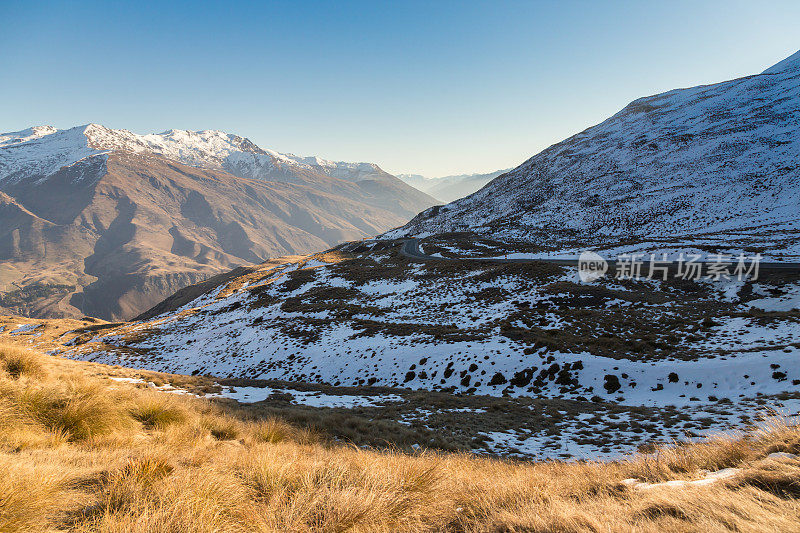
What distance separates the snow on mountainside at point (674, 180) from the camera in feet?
172

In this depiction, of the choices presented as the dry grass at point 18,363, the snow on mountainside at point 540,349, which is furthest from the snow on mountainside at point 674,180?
the dry grass at point 18,363

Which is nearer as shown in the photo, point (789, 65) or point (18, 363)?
point (18, 363)

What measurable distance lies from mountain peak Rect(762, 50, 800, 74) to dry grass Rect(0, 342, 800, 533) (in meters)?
151

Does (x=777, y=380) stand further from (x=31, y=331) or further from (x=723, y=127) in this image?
(x=723, y=127)

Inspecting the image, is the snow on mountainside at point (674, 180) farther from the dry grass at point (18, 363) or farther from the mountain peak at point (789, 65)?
the dry grass at point (18, 363)

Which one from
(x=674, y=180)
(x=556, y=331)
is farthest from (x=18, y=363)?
(x=674, y=180)

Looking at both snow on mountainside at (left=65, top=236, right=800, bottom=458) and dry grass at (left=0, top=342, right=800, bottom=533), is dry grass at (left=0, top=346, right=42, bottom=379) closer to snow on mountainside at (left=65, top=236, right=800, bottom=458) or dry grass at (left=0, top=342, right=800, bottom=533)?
dry grass at (left=0, top=342, right=800, bottom=533)

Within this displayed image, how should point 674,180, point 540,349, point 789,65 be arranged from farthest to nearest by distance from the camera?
1. point 789,65
2. point 674,180
3. point 540,349

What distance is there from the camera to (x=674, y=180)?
65.8 m

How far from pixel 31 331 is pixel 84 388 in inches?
3193

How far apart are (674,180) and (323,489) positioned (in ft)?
288

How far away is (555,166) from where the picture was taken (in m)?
93.0

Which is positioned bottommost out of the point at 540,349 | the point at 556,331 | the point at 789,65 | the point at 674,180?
the point at 540,349

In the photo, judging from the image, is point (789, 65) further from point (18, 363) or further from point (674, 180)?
point (18, 363)
